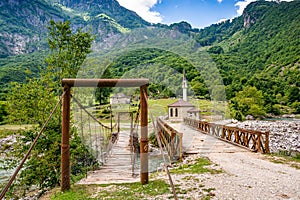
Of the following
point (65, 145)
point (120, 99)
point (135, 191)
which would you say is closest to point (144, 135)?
point (135, 191)

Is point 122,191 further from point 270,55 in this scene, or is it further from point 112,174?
point 270,55

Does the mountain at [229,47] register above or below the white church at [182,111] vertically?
above

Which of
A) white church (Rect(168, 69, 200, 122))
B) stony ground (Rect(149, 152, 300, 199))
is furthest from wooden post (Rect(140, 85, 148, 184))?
white church (Rect(168, 69, 200, 122))

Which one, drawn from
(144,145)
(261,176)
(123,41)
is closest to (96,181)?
(144,145)

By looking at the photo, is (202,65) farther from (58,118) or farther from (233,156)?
(58,118)

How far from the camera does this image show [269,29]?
68.4 meters

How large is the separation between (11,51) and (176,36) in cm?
8441

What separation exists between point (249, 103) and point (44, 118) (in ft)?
116

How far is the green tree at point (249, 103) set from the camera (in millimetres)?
35912

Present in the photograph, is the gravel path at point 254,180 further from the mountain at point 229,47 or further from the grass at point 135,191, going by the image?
the mountain at point 229,47

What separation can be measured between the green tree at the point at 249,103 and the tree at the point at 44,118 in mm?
30915

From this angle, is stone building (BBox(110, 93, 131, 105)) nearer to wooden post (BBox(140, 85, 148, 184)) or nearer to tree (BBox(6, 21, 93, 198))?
tree (BBox(6, 21, 93, 198))

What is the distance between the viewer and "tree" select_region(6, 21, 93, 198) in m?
5.61

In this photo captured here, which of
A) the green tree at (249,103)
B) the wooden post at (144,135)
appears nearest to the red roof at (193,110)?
the wooden post at (144,135)
